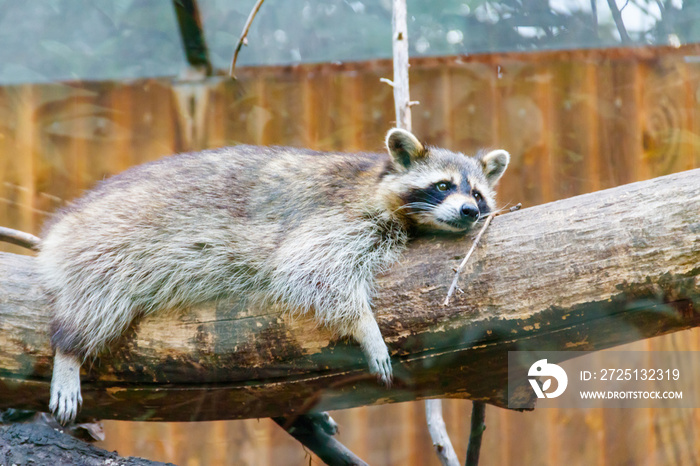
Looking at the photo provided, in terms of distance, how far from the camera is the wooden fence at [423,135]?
4980 millimetres

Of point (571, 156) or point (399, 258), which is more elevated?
point (571, 156)

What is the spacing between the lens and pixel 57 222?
366cm

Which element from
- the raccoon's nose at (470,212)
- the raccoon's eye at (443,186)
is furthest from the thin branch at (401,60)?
the raccoon's nose at (470,212)

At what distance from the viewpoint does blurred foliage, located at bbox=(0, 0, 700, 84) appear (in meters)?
4.80

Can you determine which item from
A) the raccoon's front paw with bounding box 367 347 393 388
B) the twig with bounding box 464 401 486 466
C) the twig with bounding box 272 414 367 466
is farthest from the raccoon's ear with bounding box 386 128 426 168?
the twig with bounding box 272 414 367 466

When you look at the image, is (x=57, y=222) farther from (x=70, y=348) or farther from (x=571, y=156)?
(x=571, y=156)

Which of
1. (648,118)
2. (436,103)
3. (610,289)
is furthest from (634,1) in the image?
(610,289)

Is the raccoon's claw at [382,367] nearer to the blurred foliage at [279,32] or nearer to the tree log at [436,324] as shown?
the tree log at [436,324]

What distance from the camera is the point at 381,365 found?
2830 millimetres

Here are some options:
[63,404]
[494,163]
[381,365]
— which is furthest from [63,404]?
[494,163]

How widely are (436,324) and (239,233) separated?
130 centimetres

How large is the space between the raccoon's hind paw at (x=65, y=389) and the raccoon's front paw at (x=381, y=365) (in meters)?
1.53

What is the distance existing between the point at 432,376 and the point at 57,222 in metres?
2.48

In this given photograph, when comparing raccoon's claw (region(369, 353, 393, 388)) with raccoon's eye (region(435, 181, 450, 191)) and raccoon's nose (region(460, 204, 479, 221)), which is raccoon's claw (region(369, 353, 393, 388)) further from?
raccoon's eye (region(435, 181, 450, 191))
